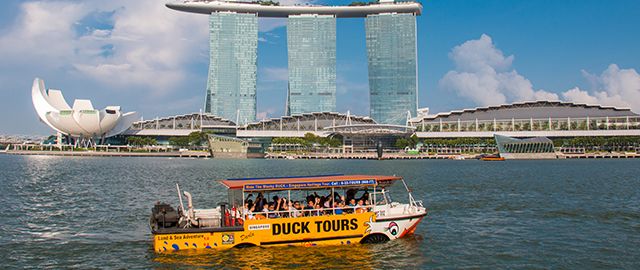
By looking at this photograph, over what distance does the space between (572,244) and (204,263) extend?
14.6 meters

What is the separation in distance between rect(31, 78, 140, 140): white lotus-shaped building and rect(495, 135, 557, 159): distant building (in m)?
111

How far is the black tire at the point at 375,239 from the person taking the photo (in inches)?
885

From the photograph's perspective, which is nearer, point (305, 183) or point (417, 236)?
point (305, 183)

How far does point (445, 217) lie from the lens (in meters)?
30.2

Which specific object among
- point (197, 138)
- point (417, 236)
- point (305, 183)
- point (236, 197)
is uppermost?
point (197, 138)

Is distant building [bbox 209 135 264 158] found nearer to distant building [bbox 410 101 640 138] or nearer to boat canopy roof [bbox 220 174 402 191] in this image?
distant building [bbox 410 101 640 138]

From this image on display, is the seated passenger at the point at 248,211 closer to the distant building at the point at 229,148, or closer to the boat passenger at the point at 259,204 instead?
the boat passenger at the point at 259,204

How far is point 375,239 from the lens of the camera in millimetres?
22672

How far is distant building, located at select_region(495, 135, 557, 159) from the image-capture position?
135250 mm

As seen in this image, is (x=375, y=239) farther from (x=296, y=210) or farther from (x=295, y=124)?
(x=295, y=124)

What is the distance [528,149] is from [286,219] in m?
125

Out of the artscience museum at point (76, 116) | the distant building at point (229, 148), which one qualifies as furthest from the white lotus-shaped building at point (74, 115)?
the distant building at point (229, 148)

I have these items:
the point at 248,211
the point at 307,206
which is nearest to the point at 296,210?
the point at 307,206

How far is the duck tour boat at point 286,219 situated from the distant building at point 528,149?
120m
